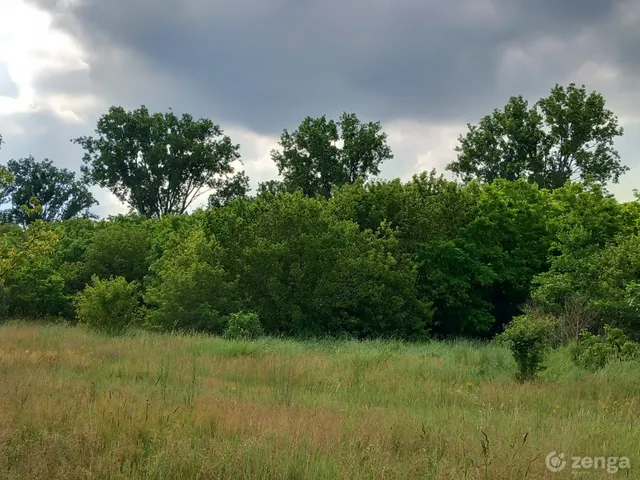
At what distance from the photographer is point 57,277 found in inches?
1132

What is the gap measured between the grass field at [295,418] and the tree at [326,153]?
35.9 metres

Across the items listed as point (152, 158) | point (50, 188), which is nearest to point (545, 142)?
point (152, 158)

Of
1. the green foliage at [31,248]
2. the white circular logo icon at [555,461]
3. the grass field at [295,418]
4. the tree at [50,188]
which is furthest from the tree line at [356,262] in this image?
the tree at [50,188]

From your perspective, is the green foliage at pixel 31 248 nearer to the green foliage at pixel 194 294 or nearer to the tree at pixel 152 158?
the green foliage at pixel 194 294

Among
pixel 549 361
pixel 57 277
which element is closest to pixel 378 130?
pixel 57 277

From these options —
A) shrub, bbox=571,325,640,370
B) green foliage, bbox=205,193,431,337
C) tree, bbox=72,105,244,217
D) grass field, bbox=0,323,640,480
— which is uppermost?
tree, bbox=72,105,244,217

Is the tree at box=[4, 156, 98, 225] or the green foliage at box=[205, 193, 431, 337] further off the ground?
the tree at box=[4, 156, 98, 225]

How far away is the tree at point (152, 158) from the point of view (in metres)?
49.8

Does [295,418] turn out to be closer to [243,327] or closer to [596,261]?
[243,327]

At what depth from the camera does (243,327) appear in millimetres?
19641

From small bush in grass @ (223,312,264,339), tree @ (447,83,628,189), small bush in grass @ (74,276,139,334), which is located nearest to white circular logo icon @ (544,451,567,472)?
A: small bush in grass @ (223,312,264,339)

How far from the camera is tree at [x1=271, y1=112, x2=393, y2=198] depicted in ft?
155

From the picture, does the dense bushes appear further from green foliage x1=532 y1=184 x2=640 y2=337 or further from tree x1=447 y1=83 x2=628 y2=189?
tree x1=447 y1=83 x2=628 y2=189

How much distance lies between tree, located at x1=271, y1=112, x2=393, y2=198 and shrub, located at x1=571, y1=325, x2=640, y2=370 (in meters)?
34.8
